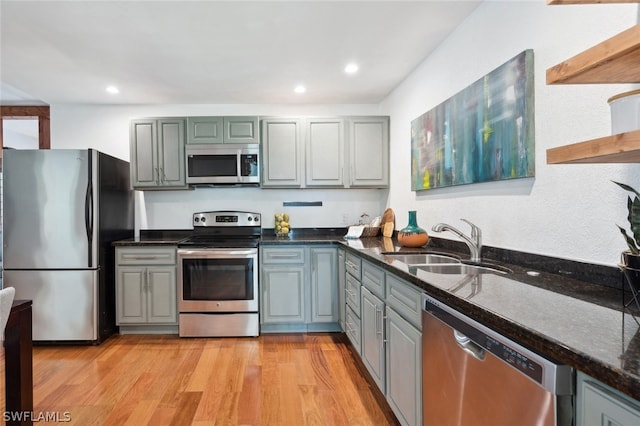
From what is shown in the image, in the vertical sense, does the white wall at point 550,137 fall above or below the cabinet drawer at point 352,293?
above

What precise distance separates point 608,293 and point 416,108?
2.11 m

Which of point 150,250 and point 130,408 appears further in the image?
point 150,250

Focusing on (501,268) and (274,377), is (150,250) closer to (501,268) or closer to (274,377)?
(274,377)

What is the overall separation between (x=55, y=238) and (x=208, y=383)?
1947 mm

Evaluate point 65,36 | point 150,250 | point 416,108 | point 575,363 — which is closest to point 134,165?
point 150,250

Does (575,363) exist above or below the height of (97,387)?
above

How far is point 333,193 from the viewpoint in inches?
151

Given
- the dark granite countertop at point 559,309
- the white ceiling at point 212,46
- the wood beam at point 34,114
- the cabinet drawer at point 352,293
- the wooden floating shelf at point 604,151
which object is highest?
the white ceiling at point 212,46

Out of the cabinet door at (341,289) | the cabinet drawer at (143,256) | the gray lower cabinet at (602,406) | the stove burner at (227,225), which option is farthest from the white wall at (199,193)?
the gray lower cabinet at (602,406)

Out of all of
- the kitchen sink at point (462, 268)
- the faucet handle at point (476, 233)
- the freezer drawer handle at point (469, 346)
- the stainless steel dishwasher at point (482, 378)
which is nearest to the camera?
the stainless steel dishwasher at point (482, 378)

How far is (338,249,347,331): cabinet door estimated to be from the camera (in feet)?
9.66

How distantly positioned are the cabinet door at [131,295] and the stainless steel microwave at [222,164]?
104cm

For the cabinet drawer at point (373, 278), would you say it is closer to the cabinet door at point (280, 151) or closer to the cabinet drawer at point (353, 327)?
the cabinet drawer at point (353, 327)

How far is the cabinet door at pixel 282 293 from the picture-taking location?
3178 millimetres
